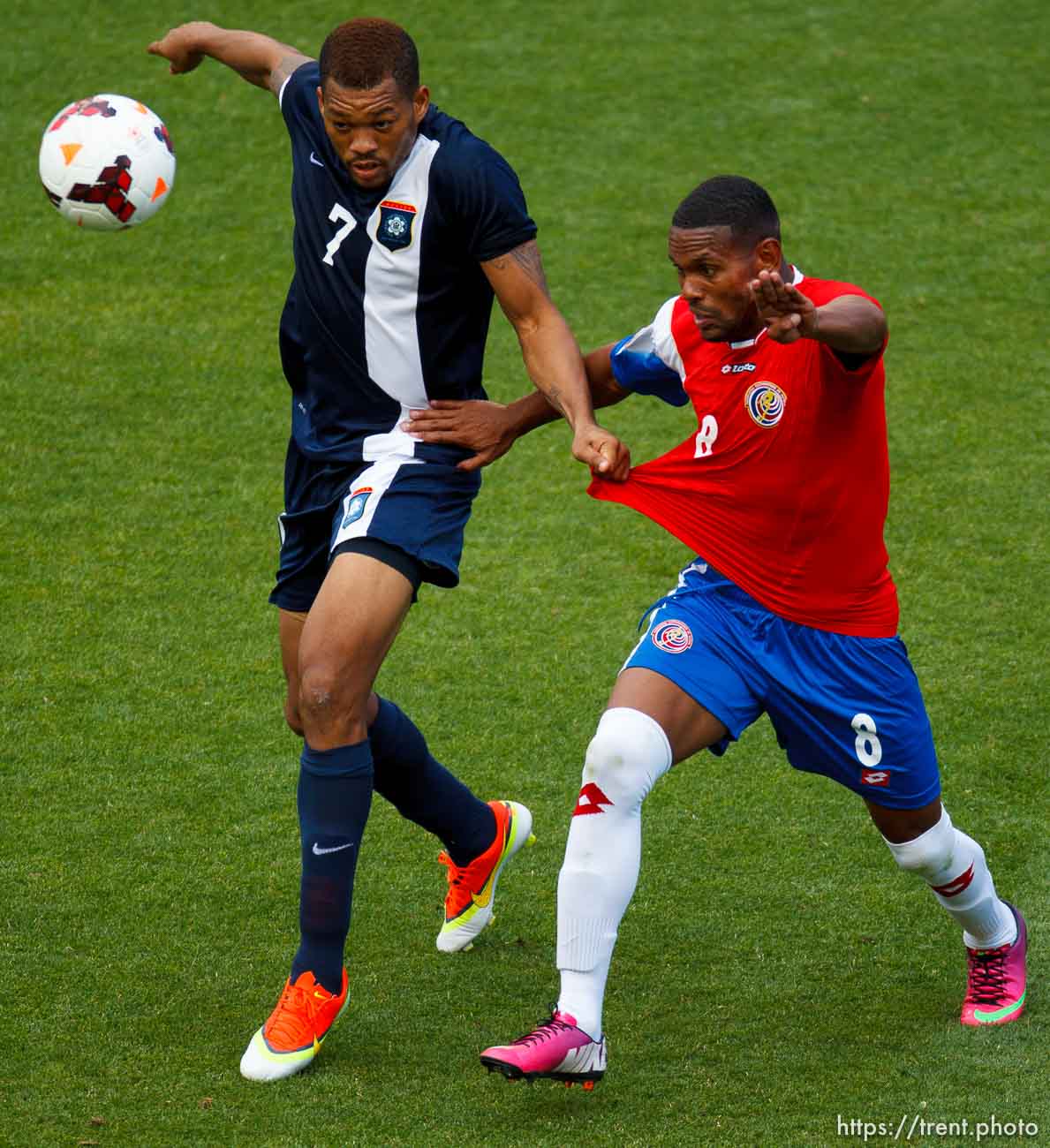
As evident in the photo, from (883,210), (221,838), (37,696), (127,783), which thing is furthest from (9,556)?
(883,210)

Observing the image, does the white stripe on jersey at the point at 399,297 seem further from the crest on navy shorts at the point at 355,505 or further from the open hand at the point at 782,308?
the open hand at the point at 782,308

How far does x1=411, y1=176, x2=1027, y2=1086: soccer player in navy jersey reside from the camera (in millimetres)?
3715

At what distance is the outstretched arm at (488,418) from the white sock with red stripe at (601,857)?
2.79ft

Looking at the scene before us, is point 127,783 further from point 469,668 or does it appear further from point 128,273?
point 128,273

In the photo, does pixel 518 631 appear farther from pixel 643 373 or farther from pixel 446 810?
pixel 643 373

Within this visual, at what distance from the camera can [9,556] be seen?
6.79m

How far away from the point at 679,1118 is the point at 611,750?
789 mm

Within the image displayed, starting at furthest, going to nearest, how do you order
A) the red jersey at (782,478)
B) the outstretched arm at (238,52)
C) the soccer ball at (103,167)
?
the soccer ball at (103,167), the outstretched arm at (238,52), the red jersey at (782,478)

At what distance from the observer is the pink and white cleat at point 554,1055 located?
3.57 m

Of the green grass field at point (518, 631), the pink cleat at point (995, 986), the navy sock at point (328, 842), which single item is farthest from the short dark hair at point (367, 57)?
the pink cleat at point (995, 986)

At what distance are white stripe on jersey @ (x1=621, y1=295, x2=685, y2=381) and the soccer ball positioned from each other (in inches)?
69.9

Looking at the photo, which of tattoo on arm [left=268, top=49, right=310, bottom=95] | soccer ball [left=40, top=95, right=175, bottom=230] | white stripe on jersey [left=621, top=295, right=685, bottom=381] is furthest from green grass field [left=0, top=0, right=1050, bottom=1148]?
tattoo on arm [left=268, top=49, right=310, bottom=95]

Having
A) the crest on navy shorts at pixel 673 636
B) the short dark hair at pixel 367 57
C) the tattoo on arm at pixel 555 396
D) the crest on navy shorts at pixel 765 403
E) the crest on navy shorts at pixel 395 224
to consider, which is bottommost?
the crest on navy shorts at pixel 673 636

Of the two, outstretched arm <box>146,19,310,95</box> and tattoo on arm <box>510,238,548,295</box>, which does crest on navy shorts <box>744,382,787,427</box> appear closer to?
tattoo on arm <box>510,238,548,295</box>
